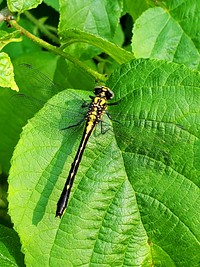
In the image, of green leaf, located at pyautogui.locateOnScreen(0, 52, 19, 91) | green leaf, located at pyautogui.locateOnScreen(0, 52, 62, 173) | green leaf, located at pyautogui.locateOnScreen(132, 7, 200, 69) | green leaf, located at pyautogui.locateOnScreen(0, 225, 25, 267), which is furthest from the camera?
green leaf, located at pyautogui.locateOnScreen(0, 52, 62, 173)

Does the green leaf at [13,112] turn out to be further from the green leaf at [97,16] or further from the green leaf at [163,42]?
the green leaf at [163,42]

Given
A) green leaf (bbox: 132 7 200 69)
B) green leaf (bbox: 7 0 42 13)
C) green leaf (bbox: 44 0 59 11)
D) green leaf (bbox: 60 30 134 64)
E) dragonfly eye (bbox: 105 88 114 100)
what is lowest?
dragonfly eye (bbox: 105 88 114 100)

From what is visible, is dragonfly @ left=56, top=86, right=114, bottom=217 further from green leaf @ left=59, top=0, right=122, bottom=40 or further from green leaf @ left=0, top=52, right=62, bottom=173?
green leaf @ left=0, top=52, right=62, bottom=173

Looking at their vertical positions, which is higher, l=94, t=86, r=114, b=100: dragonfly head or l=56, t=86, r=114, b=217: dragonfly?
l=94, t=86, r=114, b=100: dragonfly head

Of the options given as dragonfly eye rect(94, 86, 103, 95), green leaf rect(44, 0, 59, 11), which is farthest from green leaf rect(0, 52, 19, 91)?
green leaf rect(44, 0, 59, 11)

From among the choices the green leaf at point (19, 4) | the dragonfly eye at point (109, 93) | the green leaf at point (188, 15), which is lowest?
the dragonfly eye at point (109, 93)

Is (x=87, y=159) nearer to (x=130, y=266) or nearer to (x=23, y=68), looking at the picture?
(x=130, y=266)

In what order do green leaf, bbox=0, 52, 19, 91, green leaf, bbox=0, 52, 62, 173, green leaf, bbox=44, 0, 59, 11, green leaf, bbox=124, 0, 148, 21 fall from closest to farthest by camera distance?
green leaf, bbox=0, 52, 19, 91 → green leaf, bbox=124, 0, 148, 21 → green leaf, bbox=0, 52, 62, 173 → green leaf, bbox=44, 0, 59, 11

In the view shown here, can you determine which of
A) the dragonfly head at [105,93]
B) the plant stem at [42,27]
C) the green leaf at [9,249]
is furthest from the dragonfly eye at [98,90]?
the plant stem at [42,27]
